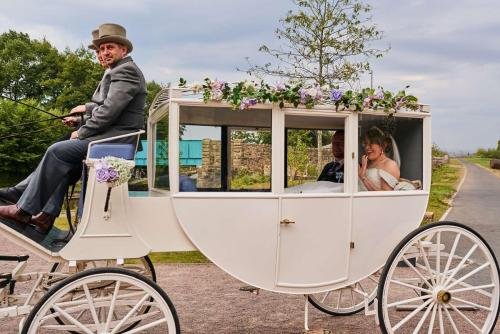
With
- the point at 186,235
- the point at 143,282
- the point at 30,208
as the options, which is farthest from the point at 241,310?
the point at 30,208

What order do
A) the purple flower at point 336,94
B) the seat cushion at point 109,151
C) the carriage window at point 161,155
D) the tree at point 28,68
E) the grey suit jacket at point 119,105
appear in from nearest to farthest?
1. the seat cushion at point 109,151
2. the grey suit jacket at point 119,105
3. the purple flower at point 336,94
4. the carriage window at point 161,155
5. the tree at point 28,68

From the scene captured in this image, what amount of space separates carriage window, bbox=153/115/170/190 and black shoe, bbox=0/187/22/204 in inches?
38.9

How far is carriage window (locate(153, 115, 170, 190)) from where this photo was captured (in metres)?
4.07

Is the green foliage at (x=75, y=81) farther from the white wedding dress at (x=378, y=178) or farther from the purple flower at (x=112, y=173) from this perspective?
the purple flower at (x=112, y=173)

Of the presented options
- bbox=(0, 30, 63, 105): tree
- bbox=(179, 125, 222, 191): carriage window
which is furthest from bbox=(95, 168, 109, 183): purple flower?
bbox=(0, 30, 63, 105): tree

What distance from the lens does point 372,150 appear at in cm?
431

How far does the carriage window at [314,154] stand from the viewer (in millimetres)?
4223

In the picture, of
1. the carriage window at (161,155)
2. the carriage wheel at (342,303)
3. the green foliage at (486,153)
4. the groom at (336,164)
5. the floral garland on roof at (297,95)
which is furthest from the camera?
the green foliage at (486,153)

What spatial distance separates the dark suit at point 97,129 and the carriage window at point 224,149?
38 centimetres

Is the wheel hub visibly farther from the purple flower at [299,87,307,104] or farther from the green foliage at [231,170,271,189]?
the purple flower at [299,87,307,104]

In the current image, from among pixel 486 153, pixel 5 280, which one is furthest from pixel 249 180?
pixel 486 153

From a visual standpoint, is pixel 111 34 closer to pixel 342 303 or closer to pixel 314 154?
pixel 314 154

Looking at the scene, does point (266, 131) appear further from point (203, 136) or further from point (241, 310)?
point (241, 310)

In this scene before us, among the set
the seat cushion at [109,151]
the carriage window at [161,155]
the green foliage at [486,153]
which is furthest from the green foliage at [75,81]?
Result: the green foliage at [486,153]
